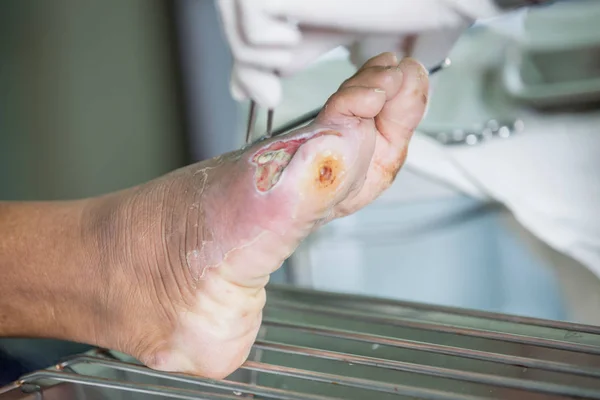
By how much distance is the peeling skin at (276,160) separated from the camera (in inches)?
14.0

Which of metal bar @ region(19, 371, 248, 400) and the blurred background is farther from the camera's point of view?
the blurred background

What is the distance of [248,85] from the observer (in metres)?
0.60

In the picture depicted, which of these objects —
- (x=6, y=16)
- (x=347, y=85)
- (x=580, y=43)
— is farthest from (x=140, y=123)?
(x=347, y=85)

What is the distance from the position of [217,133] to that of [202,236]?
0.76 m

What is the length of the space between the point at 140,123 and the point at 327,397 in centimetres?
95

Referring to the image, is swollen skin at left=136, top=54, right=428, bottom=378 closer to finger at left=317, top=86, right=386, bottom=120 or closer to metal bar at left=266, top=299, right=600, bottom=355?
finger at left=317, top=86, right=386, bottom=120

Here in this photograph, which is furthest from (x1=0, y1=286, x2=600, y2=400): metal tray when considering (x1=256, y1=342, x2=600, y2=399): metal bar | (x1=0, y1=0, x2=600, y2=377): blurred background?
(x1=0, y1=0, x2=600, y2=377): blurred background

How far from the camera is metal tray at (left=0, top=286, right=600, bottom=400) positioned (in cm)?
41

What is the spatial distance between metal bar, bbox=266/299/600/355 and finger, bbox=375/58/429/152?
14 cm

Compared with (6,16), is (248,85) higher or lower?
lower

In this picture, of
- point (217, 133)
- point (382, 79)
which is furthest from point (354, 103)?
point (217, 133)

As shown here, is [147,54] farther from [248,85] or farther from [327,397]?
[327,397]

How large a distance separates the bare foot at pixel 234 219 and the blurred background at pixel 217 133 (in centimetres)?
17

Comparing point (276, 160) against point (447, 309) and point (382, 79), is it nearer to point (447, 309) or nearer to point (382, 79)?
point (382, 79)
